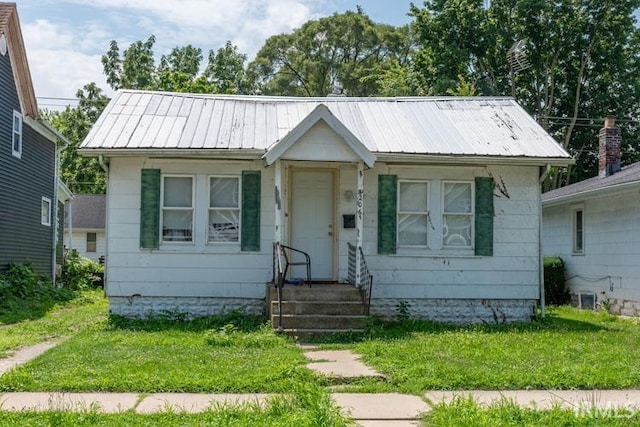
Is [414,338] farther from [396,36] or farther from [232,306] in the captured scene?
[396,36]

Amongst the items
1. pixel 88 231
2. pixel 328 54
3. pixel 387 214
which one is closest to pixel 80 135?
pixel 88 231

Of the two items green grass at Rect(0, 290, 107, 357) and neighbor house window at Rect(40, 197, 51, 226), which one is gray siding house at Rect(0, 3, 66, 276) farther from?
green grass at Rect(0, 290, 107, 357)

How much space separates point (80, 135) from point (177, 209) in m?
30.0

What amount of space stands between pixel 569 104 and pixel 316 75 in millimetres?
16222

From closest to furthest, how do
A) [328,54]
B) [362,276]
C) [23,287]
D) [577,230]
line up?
1. [362,276]
2. [23,287]
3. [577,230]
4. [328,54]

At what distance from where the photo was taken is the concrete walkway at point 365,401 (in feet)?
19.1

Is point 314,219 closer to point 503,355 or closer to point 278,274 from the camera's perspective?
point 278,274

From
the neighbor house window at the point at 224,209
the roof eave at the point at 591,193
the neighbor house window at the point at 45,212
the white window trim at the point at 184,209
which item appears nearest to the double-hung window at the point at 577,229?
the roof eave at the point at 591,193

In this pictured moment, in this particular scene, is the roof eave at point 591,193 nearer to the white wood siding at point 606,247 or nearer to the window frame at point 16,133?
the white wood siding at point 606,247

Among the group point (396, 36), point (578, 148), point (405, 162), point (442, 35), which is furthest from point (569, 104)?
point (405, 162)

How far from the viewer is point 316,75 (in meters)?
42.5

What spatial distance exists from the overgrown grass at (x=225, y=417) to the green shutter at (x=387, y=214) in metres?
6.80

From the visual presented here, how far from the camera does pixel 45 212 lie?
21281 millimetres

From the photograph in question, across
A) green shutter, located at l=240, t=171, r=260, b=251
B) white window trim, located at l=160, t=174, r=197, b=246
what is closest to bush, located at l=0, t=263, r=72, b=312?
white window trim, located at l=160, t=174, r=197, b=246
